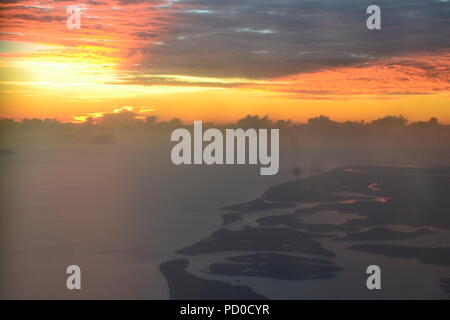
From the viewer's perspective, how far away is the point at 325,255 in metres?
7.76

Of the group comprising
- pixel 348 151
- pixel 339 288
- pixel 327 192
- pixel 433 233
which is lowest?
pixel 339 288

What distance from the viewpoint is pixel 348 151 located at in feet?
29.9

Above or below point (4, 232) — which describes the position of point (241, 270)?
below

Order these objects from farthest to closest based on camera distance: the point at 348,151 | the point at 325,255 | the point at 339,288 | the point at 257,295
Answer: the point at 348,151 → the point at 325,255 → the point at 339,288 → the point at 257,295

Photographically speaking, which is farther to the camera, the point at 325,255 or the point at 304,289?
the point at 325,255

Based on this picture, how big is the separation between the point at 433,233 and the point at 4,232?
255 inches
